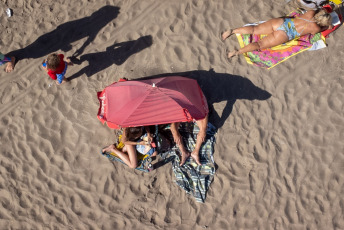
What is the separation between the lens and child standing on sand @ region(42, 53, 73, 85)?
13.2ft

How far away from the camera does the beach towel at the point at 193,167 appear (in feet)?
14.5

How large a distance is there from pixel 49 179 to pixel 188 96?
2.99 m

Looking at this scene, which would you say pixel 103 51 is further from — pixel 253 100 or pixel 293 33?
pixel 293 33

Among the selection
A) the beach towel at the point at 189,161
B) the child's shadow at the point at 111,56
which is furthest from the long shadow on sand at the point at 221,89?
the child's shadow at the point at 111,56

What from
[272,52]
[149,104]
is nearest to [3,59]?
[149,104]

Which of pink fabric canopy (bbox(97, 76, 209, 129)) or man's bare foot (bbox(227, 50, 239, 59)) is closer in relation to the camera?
pink fabric canopy (bbox(97, 76, 209, 129))

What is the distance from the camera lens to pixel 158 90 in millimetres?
3559

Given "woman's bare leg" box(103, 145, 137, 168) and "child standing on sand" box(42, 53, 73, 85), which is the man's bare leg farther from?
"child standing on sand" box(42, 53, 73, 85)

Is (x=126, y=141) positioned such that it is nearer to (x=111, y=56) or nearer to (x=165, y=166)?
(x=165, y=166)

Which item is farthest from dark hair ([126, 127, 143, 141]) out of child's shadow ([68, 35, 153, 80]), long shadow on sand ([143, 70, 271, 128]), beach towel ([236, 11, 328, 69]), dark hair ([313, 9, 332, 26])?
dark hair ([313, 9, 332, 26])

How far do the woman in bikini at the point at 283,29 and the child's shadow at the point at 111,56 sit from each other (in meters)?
1.62

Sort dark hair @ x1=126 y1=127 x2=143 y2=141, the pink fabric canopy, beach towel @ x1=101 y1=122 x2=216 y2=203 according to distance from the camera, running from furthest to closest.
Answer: beach towel @ x1=101 y1=122 x2=216 y2=203 < dark hair @ x1=126 y1=127 x2=143 y2=141 < the pink fabric canopy

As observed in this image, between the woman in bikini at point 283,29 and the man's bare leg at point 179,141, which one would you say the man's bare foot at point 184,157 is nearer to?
the man's bare leg at point 179,141

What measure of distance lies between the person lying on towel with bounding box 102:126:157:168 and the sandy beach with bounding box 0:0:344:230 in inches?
11.9
